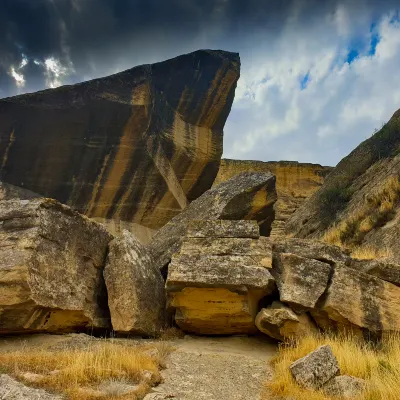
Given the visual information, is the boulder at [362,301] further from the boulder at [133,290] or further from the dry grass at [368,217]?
the dry grass at [368,217]

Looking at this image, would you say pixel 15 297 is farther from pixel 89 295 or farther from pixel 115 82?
pixel 115 82

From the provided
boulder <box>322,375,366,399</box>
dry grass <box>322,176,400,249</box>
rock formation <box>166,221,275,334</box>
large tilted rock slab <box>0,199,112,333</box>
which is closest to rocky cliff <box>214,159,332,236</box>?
dry grass <box>322,176,400,249</box>

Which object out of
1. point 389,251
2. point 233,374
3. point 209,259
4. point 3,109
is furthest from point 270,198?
point 3,109

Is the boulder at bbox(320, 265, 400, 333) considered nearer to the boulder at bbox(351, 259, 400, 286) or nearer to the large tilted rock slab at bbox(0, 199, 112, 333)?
the boulder at bbox(351, 259, 400, 286)

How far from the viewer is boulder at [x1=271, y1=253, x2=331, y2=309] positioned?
7180 mm

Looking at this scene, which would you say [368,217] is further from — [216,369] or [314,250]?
→ [216,369]

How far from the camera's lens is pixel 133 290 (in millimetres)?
7688

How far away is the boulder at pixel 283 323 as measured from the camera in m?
6.98

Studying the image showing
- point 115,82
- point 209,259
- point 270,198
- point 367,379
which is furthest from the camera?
point 115,82

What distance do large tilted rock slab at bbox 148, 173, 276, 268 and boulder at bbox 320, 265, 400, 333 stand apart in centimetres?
299

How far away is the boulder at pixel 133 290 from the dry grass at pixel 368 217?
476 cm

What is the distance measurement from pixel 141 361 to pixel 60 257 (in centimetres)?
270

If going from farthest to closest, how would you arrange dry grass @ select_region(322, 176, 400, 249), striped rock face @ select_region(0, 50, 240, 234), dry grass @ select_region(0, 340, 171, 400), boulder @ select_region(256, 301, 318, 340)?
striped rock face @ select_region(0, 50, 240, 234) → dry grass @ select_region(322, 176, 400, 249) → boulder @ select_region(256, 301, 318, 340) → dry grass @ select_region(0, 340, 171, 400)

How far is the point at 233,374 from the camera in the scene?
5.73 metres
